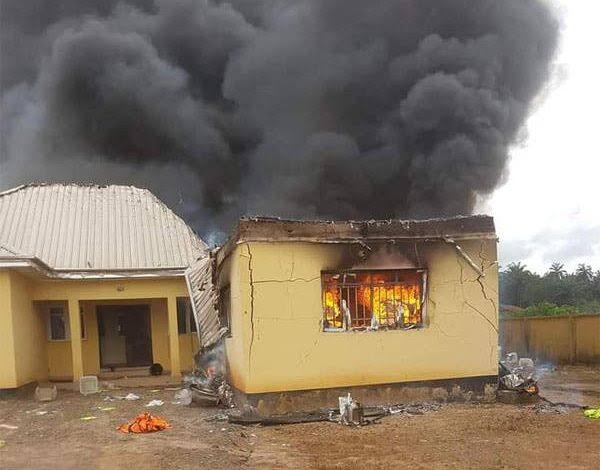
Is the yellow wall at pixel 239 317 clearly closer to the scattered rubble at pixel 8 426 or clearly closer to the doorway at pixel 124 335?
the scattered rubble at pixel 8 426

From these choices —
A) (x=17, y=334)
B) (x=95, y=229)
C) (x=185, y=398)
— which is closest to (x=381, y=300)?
(x=185, y=398)

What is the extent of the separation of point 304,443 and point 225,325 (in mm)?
4154

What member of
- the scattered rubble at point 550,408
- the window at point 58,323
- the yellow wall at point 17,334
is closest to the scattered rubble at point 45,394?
the yellow wall at point 17,334

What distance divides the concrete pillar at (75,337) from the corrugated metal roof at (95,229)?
97cm

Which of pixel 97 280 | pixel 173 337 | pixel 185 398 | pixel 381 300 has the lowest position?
pixel 185 398

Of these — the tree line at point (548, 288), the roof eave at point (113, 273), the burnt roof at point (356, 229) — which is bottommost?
the tree line at point (548, 288)

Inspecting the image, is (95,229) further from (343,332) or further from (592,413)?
(592,413)

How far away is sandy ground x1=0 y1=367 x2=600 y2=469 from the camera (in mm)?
5676

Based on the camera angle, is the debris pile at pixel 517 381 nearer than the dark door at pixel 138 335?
Yes

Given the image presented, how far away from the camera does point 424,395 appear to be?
339 inches

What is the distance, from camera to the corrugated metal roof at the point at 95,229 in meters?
13.9

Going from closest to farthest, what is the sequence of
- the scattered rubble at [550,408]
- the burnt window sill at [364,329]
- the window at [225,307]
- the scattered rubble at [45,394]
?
the scattered rubble at [550,408] → the burnt window sill at [364,329] → the window at [225,307] → the scattered rubble at [45,394]

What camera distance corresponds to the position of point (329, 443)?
6461 millimetres

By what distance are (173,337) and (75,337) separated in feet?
7.70
